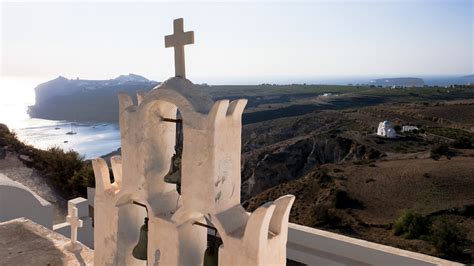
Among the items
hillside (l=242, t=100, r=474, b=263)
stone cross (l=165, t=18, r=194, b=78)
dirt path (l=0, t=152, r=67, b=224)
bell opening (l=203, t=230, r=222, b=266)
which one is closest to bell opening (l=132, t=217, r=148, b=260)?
bell opening (l=203, t=230, r=222, b=266)

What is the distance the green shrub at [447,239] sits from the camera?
1146cm

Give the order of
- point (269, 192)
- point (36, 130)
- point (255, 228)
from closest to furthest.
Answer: point (255, 228) → point (269, 192) → point (36, 130)

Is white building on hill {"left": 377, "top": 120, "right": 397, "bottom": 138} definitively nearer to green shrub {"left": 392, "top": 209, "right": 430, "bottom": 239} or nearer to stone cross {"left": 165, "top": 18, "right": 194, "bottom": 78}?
green shrub {"left": 392, "top": 209, "right": 430, "bottom": 239}

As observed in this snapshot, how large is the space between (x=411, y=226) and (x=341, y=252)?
9430 mm

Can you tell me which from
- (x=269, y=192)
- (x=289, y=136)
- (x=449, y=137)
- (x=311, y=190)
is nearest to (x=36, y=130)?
(x=289, y=136)

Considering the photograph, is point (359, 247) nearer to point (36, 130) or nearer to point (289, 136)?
point (289, 136)

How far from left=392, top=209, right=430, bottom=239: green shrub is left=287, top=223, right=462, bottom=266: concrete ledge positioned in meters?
9.05

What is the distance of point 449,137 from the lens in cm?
3027

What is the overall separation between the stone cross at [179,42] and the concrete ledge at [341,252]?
144 inches

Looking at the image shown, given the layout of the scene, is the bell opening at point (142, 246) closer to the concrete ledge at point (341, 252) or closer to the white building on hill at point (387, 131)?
the concrete ledge at point (341, 252)

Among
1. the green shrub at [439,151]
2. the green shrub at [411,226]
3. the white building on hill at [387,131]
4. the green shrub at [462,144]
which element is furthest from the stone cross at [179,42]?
the white building on hill at [387,131]

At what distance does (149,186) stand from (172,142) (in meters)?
0.40

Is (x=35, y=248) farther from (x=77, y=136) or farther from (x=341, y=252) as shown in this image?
(x=77, y=136)

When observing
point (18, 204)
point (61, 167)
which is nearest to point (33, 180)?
point (61, 167)
